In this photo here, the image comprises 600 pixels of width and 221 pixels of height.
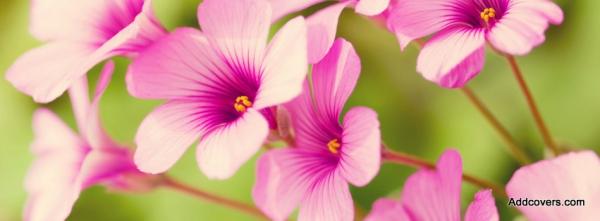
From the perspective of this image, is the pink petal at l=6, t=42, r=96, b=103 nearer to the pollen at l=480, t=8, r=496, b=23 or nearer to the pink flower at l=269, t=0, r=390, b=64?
the pink flower at l=269, t=0, r=390, b=64

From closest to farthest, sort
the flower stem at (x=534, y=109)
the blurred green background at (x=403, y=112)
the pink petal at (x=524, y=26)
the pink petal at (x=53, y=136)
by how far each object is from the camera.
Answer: the pink petal at (x=524, y=26) < the flower stem at (x=534, y=109) < the pink petal at (x=53, y=136) < the blurred green background at (x=403, y=112)

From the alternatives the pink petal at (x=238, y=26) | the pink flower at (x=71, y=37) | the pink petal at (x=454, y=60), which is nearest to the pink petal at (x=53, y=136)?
the pink flower at (x=71, y=37)

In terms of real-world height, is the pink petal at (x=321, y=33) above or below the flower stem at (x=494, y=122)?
above

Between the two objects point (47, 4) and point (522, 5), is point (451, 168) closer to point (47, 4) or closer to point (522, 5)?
point (522, 5)

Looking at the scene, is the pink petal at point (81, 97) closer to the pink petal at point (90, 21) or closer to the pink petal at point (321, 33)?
the pink petal at point (90, 21)

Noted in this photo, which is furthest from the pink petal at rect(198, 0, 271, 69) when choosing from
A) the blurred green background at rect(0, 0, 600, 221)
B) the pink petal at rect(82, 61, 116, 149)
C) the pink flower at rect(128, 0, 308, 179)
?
the blurred green background at rect(0, 0, 600, 221)
